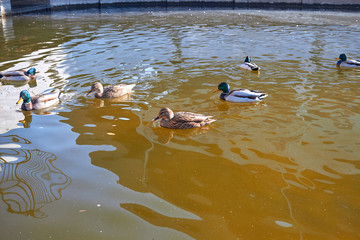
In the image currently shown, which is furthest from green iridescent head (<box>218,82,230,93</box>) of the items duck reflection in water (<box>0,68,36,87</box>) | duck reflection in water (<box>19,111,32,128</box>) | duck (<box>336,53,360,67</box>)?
duck reflection in water (<box>0,68,36,87</box>)

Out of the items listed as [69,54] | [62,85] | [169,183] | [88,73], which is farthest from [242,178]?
[69,54]

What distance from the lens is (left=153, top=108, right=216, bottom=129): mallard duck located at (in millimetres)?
6082

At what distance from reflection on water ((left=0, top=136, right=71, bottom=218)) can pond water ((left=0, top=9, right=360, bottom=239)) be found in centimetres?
1

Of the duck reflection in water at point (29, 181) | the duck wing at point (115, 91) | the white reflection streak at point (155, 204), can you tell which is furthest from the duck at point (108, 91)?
the white reflection streak at point (155, 204)

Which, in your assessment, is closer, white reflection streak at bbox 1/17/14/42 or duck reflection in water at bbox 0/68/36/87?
duck reflection in water at bbox 0/68/36/87

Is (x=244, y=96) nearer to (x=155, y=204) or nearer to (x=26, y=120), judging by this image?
(x=155, y=204)

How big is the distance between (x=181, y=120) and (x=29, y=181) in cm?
259

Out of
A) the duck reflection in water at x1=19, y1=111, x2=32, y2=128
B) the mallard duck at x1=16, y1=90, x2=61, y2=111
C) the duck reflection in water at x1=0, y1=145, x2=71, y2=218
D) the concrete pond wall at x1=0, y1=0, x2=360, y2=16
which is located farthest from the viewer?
the concrete pond wall at x1=0, y1=0, x2=360, y2=16

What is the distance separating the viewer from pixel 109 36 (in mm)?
16406

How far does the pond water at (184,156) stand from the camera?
12.5 feet

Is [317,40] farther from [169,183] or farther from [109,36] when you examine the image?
[169,183]

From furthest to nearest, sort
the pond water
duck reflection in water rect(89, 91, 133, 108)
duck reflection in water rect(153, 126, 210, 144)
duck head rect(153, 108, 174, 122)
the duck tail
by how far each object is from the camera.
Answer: duck reflection in water rect(89, 91, 133, 108) → the duck tail → duck head rect(153, 108, 174, 122) → duck reflection in water rect(153, 126, 210, 144) → the pond water

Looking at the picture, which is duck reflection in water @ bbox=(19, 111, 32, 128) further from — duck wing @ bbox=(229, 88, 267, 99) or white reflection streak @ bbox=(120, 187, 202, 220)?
duck wing @ bbox=(229, 88, 267, 99)

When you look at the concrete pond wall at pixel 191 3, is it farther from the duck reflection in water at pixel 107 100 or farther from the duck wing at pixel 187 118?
the duck wing at pixel 187 118
